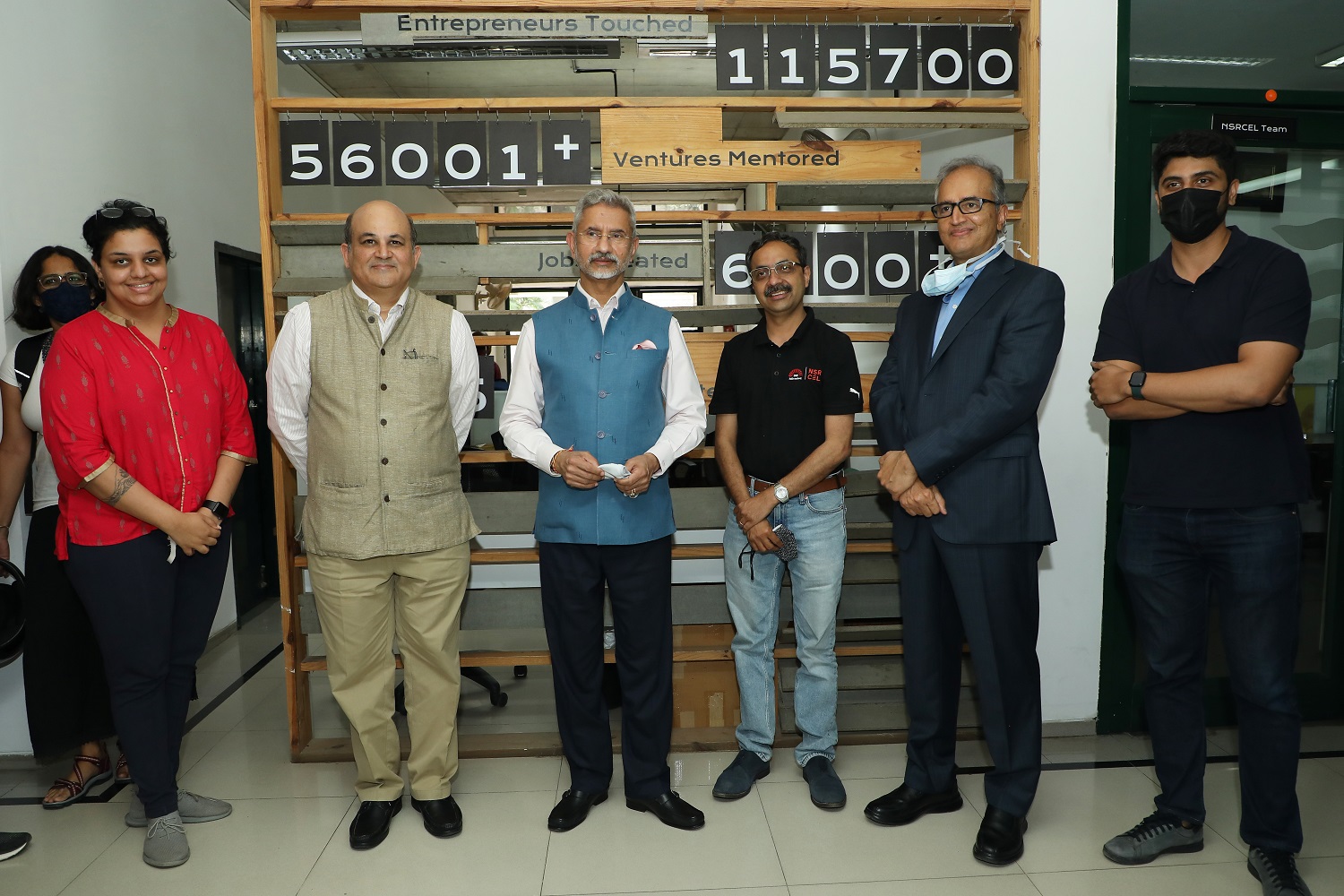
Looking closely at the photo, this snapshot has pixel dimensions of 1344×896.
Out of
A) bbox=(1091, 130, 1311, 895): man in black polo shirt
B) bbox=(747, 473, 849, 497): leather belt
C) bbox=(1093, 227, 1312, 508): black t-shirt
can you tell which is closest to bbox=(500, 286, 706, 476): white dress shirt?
bbox=(747, 473, 849, 497): leather belt

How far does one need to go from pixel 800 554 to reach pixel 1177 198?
134 cm

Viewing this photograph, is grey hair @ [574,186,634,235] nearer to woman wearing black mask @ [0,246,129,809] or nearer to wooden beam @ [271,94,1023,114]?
wooden beam @ [271,94,1023,114]

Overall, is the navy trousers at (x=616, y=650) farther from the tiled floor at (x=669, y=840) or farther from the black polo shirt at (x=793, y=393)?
the black polo shirt at (x=793, y=393)

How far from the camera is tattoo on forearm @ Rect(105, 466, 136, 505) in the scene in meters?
2.26

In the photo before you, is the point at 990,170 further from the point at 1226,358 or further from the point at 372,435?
the point at 372,435

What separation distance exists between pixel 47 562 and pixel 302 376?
1.10 meters

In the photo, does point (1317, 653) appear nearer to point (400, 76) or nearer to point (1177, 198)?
point (1177, 198)

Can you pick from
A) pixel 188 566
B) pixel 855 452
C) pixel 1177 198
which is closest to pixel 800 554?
pixel 855 452

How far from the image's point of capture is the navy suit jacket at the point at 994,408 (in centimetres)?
224

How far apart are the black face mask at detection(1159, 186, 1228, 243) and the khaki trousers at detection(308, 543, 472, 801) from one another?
2074mm

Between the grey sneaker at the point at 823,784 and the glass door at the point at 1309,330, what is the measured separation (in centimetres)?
114

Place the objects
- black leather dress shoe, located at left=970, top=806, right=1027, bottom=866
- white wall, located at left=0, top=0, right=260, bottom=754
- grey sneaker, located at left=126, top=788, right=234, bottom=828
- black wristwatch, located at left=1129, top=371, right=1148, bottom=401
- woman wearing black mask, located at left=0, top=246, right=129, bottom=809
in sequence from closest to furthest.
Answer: black wristwatch, located at left=1129, top=371, right=1148, bottom=401 < black leather dress shoe, located at left=970, top=806, right=1027, bottom=866 < grey sneaker, located at left=126, top=788, right=234, bottom=828 < woman wearing black mask, located at left=0, top=246, right=129, bottom=809 < white wall, located at left=0, top=0, right=260, bottom=754

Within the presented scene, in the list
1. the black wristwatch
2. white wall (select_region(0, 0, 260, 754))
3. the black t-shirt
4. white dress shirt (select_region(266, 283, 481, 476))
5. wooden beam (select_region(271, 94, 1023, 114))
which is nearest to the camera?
the black t-shirt

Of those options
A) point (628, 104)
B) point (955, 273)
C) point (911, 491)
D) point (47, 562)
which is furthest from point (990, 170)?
point (47, 562)
